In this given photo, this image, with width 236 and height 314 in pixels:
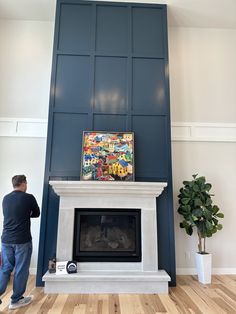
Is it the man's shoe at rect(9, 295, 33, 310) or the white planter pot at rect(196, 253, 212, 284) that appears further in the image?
the white planter pot at rect(196, 253, 212, 284)

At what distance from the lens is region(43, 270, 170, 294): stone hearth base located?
2535mm

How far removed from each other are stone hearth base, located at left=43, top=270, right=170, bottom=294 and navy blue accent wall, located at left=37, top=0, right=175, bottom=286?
345 millimetres

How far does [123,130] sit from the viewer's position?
321 cm

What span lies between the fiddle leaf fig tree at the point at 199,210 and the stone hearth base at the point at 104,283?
805mm

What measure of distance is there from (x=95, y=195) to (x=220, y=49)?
3.42 metres

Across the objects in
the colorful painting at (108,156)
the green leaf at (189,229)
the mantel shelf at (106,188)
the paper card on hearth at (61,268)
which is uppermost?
the colorful painting at (108,156)

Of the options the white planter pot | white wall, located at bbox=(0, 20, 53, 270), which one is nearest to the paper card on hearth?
white wall, located at bbox=(0, 20, 53, 270)

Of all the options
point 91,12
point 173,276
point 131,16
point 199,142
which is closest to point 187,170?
point 199,142

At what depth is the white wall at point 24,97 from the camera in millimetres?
3414

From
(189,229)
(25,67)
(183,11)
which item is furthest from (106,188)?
(183,11)

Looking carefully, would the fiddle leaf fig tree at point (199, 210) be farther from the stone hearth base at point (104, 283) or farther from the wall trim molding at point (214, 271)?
the stone hearth base at point (104, 283)

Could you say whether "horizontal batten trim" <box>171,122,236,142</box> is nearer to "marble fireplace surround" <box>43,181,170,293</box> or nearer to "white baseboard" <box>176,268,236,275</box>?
"marble fireplace surround" <box>43,181,170,293</box>

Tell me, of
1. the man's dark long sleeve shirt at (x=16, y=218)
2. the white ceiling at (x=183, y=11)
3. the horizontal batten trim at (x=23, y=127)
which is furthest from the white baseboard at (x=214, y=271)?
the white ceiling at (x=183, y=11)

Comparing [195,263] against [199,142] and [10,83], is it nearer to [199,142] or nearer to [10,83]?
[199,142]
